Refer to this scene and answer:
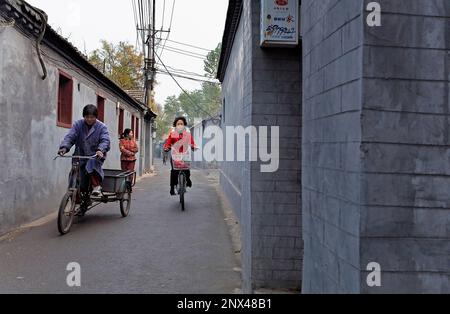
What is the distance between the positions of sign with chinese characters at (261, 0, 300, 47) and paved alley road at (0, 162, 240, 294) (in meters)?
2.42

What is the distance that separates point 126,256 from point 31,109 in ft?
11.0

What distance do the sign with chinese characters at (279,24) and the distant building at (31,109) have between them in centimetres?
392

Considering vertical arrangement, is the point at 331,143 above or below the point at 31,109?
below

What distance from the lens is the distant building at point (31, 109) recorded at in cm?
574

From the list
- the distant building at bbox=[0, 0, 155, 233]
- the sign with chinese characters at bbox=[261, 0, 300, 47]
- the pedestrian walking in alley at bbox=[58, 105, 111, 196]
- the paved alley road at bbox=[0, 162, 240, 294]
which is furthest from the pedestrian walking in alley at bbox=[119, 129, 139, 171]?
the sign with chinese characters at bbox=[261, 0, 300, 47]

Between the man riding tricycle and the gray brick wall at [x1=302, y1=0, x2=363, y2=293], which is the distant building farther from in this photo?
the gray brick wall at [x1=302, y1=0, x2=363, y2=293]

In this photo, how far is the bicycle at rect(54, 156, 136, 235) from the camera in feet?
18.9

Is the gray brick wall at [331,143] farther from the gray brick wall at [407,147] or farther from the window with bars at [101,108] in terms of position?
the window with bars at [101,108]

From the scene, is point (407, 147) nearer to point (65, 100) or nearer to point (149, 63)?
point (65, 100)

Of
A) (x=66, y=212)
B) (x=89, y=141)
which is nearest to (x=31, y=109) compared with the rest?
(x=89, y=141)

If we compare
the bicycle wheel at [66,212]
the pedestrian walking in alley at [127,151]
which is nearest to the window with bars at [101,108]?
the pedestrian walking in alley at [127,151]

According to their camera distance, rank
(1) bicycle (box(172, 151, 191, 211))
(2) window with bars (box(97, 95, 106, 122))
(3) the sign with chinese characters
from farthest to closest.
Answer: (2) window with bars (box(97, 95, 106, 122)) → (1) bicycle (box(172, 151, 191, 211)) → (3) the sign with chinese characters

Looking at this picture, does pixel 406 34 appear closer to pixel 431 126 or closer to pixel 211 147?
pixel 431 126

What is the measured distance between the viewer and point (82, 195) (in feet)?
20.8
